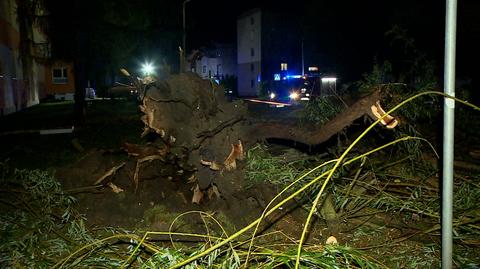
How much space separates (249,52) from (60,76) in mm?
21934

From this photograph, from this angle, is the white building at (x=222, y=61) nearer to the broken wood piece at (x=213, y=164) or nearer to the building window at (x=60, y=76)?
the building window at (x=60, y=76)

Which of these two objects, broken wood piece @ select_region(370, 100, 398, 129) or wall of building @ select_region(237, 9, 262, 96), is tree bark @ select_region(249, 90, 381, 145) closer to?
broken wood piece @ select_region(370, 100, 398, 129)

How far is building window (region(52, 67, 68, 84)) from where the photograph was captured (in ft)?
143

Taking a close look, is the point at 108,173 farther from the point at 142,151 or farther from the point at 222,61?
the point at 222,61

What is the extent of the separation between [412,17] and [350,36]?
42.0ft

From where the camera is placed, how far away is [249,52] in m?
52.9

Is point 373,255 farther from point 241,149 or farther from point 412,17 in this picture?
point 412,17

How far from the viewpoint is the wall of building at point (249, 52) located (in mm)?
50500

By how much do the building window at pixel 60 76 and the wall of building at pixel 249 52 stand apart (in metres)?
20.3

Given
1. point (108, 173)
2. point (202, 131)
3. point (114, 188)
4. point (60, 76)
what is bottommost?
point (114, 188)

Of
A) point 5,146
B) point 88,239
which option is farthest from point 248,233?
point 5,146

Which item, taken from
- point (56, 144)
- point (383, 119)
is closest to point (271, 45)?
point (56, 144)

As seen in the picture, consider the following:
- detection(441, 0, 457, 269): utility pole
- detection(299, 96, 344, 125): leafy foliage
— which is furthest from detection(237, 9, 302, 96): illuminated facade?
detection(441, 0, 457, 269): utility pole

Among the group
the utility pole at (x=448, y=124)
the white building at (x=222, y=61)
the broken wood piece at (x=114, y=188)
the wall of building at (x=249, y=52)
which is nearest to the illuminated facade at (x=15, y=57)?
the broken wood piece at (x=114, y=188)
